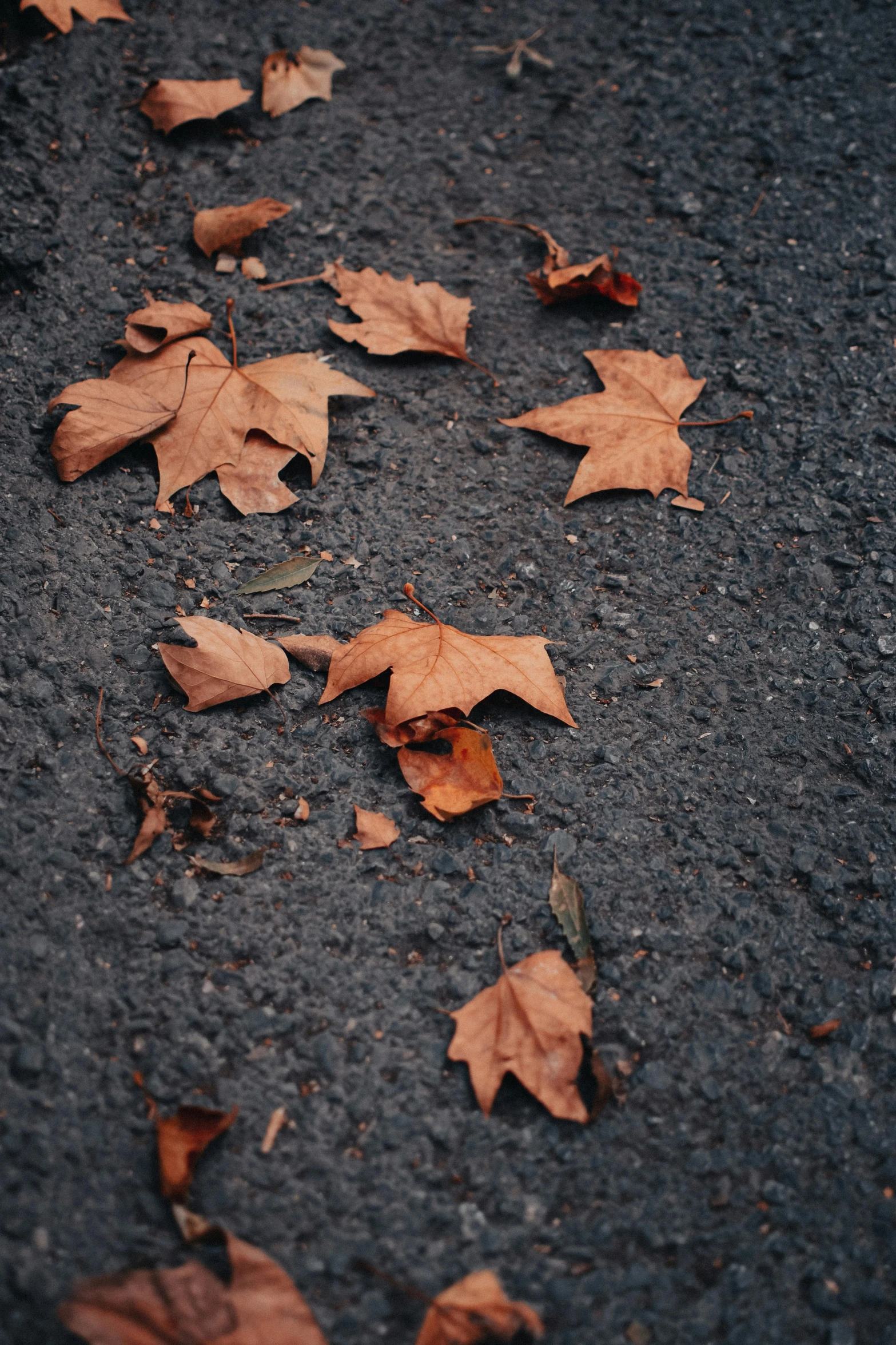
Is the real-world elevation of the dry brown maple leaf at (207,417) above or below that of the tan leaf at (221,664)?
above

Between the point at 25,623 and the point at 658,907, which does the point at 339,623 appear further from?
the point at 658,907

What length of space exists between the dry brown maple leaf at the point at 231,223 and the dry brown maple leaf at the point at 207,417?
34cm

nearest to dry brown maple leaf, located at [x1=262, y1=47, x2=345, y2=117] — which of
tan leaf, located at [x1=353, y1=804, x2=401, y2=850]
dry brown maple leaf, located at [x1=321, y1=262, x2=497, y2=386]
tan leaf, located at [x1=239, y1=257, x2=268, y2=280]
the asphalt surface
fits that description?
the asphalt surface

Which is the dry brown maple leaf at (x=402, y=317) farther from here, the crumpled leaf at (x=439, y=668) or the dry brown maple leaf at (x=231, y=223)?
the crumpled leaf at (x=439, y=668)

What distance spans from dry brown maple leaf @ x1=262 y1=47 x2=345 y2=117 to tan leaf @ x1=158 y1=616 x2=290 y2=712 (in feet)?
5.35

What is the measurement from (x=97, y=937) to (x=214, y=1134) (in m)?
0.34

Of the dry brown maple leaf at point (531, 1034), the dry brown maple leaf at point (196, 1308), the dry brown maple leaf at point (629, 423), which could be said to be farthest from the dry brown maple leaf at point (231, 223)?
the dry brown maple leaf at point (196, 1308)

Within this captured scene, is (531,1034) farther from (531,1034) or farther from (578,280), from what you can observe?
(578,280)

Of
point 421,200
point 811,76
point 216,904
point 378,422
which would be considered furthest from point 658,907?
point 811,76

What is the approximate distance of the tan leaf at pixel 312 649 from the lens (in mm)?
1614

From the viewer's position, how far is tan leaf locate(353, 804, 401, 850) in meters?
1.44

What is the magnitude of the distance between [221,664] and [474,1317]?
103cm

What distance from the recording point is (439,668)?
1540 millimetres

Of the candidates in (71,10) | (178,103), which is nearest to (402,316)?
(178,103)
